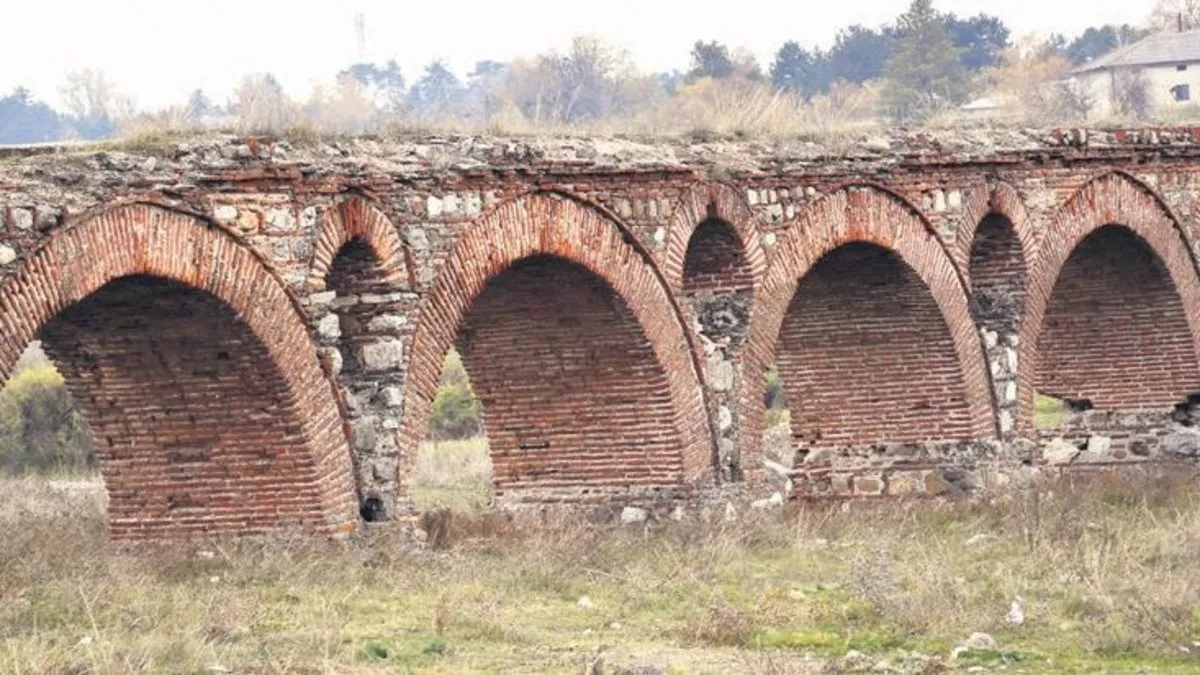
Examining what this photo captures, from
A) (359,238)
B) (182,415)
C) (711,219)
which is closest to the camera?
(182,415)

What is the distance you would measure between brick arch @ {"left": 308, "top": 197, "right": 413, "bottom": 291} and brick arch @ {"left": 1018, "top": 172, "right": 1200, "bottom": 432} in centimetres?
665

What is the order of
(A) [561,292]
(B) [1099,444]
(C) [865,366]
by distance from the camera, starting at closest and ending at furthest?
1. (A) [561,292]
2. (C) [865,366]
3. (B) [1099,444]

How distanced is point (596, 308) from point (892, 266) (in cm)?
305

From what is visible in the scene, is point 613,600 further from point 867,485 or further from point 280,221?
point 867,485

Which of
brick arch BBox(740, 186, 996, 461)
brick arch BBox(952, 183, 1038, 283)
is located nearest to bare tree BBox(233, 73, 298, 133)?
brick arch BBox(740, 186, 996, 461)

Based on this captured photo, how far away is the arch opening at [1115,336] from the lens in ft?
68.0

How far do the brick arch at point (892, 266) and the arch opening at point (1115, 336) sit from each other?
2.05 m

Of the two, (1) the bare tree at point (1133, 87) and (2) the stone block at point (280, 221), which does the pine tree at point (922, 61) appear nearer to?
(1) the bare tree at point (1133, 87)

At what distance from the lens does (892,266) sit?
59.7 feet

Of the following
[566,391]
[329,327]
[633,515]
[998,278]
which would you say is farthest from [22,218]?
[998,278]

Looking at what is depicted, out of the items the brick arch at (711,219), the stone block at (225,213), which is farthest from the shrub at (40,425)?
the stone block at (225,213)

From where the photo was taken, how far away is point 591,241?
15.5 metres

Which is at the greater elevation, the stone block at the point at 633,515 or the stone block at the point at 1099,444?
the stone block at the point at 1099,444

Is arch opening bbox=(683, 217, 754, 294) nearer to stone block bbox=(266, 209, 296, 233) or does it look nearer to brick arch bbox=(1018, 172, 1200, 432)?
brick arch bbox=(1018, 172, 1200, 432)
